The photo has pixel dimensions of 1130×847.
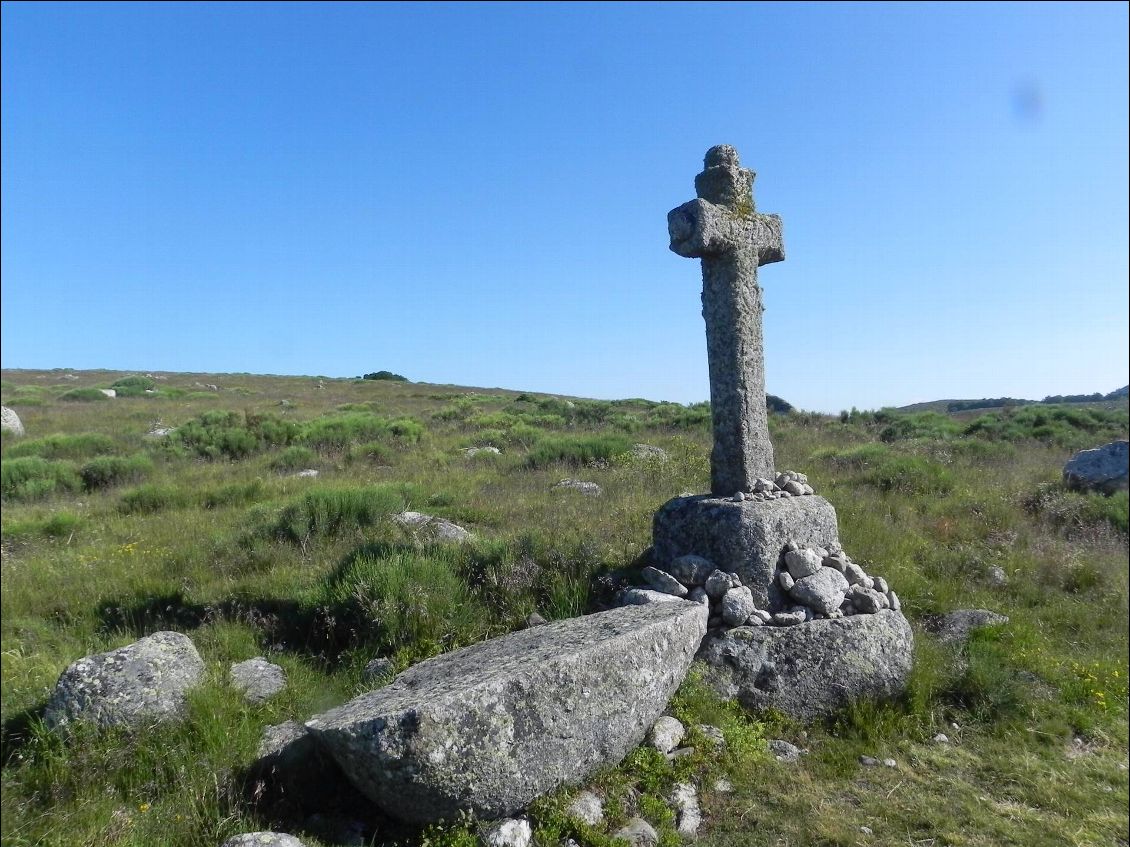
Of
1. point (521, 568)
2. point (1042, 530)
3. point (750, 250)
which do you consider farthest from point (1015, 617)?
point (521, 568)

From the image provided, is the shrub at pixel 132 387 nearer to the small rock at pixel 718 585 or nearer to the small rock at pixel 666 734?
the small rock at pixel 718 585

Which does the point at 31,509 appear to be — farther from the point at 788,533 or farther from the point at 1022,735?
the point at 1022,735

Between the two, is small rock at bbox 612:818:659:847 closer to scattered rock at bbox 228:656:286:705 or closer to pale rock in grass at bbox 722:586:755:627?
pale rock in grass at bbox 722:586:755:627

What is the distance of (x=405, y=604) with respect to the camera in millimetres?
5227

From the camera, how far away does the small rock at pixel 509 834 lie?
3371mm

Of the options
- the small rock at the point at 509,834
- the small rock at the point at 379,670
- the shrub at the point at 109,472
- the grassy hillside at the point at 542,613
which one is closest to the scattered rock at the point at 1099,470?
the grassy hillside at the point at 542,613

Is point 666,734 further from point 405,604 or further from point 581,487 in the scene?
point 581,487

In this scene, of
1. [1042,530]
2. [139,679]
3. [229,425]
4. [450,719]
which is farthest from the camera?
[229,425]

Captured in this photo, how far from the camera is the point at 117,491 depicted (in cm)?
1105

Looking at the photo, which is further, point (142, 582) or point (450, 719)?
point (142, 582)

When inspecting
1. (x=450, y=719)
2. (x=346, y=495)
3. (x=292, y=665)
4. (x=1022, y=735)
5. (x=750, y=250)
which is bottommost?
(x=1022, y=735)

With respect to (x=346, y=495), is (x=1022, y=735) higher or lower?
lower

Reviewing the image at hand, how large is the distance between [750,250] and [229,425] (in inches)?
617

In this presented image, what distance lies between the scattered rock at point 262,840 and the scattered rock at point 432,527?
3.70 metres
